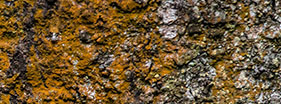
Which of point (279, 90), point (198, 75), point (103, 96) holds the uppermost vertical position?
point (103, 96)

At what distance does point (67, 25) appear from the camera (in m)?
1.10

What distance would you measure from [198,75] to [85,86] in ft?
1.71

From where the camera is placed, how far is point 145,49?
1.11 m

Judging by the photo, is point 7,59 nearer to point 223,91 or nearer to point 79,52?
point 79,52

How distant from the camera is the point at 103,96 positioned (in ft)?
3.70

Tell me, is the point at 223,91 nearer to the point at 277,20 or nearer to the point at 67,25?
the point at 277,20

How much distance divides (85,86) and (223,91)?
64cm

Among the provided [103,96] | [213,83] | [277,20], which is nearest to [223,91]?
[213,83]

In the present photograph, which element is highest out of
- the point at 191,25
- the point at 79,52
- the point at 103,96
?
the point at 79,52

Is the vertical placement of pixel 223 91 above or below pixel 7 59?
below

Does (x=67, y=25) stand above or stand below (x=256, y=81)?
above

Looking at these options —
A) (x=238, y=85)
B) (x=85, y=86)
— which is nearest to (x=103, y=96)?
(x=85, y=86)

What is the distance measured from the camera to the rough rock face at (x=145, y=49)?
108cm

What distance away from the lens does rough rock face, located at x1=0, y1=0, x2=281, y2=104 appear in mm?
1078
